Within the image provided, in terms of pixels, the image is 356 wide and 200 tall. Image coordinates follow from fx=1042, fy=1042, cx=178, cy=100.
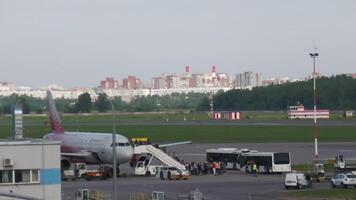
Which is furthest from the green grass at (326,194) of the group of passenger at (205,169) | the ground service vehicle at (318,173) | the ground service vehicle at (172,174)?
the group of passenger at (205,169)

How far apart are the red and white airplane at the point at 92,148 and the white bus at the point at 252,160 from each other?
30.0ft

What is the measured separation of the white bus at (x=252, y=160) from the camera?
8206 centimetres

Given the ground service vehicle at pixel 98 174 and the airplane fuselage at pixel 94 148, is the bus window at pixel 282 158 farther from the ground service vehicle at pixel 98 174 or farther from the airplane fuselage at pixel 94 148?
the ground service vehicle at pixel 98 174

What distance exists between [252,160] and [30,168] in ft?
133

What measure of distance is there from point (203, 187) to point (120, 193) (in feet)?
22.2

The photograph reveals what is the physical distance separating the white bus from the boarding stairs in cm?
560

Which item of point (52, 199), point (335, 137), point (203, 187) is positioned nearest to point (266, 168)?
point (203, 187)

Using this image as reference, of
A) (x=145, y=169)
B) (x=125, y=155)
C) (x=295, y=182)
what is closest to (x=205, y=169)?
(x=145, y=169)

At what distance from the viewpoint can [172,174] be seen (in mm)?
78438

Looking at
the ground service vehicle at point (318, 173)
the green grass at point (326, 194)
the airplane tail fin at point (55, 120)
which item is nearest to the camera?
the green grass at point (326, 194)

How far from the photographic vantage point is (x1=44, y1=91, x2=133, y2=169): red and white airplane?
3236 inches

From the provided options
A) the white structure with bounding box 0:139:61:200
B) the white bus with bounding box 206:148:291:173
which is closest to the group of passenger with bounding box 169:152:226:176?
the white bus with bounding box 206:148:291:173

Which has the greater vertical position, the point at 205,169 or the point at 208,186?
the point at 205,169

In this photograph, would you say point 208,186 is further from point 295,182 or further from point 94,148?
point 94,148
